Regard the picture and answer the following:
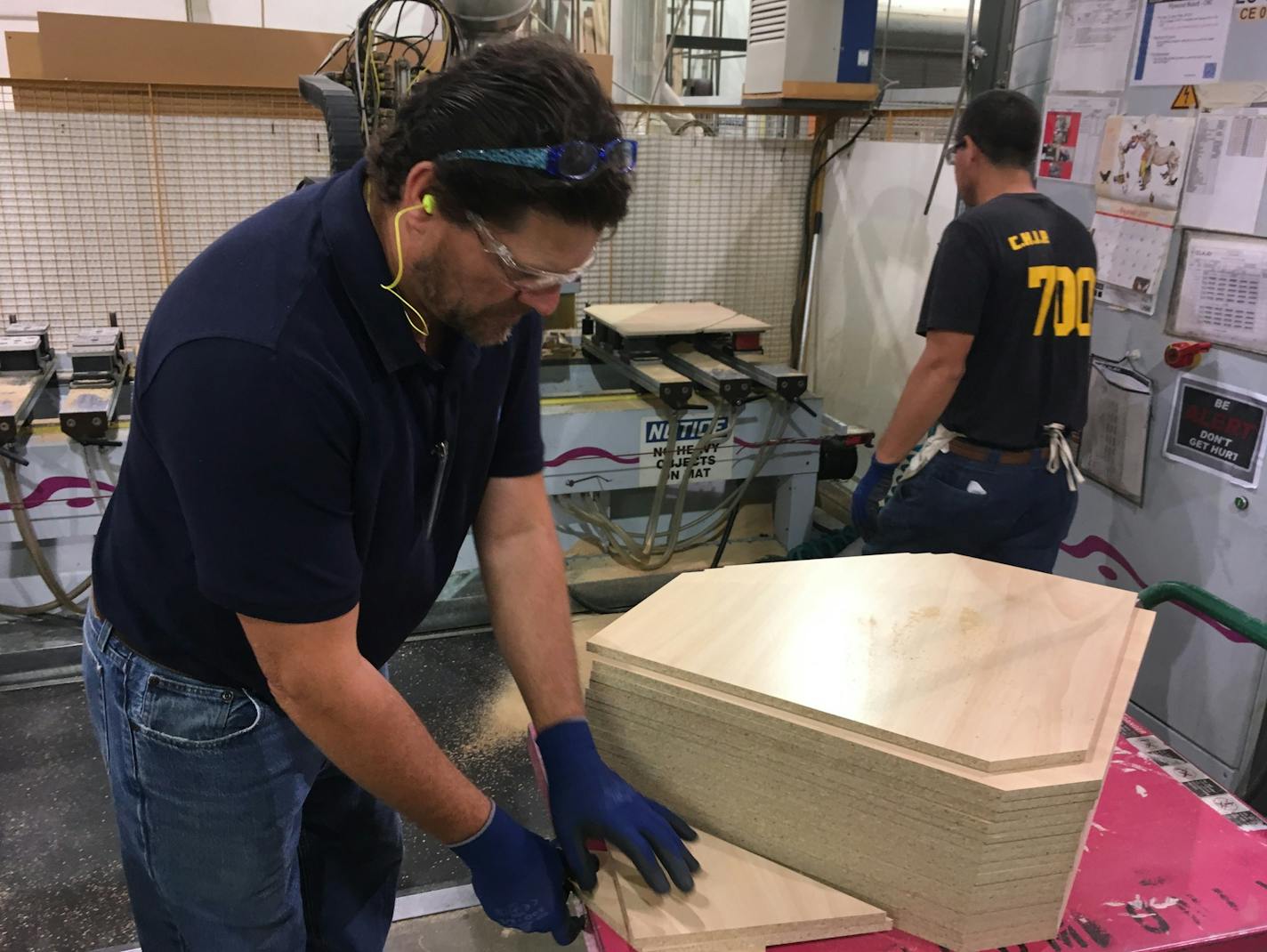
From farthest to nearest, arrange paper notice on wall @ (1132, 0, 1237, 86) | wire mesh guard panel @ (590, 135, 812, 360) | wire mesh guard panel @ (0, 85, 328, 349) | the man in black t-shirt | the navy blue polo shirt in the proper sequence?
1. wire mesh guard panel @ (590, 135, 812, 360)
2. wire mesh guard panel @ (0, 85, 328, 349)
3. the man in black t-shirt
4. paper notice on wall @ (1132, 0, 1237, 86)
5. the navy blue polo shirt

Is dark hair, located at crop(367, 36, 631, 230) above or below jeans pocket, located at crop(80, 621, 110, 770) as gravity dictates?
above

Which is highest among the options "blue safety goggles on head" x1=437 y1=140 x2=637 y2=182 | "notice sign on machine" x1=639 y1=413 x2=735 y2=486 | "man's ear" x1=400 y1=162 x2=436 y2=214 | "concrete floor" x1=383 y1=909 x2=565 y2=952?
"blue safety goggles on head" x1=437 y1=140 x2=637 y2=182

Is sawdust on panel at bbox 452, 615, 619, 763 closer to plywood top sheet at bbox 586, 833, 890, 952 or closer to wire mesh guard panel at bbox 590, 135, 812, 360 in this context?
plywood top sheet at bbox 586, 833, 890, 952

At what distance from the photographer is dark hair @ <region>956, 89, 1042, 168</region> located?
76.6 inches

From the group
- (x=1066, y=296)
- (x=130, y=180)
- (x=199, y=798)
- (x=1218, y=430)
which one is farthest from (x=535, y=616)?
(x=130, y=180)

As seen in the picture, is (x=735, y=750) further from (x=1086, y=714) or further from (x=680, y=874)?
(x=1086, y=714)

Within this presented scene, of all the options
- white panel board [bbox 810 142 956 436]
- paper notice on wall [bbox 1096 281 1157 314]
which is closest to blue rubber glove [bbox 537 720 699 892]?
paper notice on wall [bbox 1096 281 1157 314]

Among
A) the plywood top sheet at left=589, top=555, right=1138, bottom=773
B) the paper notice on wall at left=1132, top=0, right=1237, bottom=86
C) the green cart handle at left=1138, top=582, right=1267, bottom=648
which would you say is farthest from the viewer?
the paper notice on wall at left=1132, top=0, right=1237, bottom=86

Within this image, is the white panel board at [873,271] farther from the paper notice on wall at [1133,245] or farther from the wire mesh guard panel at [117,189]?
the wire mesh guard panel at [117,189]

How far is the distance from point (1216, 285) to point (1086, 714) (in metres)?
1.35

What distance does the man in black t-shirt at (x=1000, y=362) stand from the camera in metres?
1.92

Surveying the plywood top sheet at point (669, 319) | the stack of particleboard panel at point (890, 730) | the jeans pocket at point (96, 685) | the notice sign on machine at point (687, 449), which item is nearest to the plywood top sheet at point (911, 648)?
the stack of particleboard panel at point (890, 730)

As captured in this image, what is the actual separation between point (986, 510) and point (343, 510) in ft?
5.20

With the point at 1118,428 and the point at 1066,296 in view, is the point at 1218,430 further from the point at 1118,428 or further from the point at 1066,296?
the point at 1066,296
